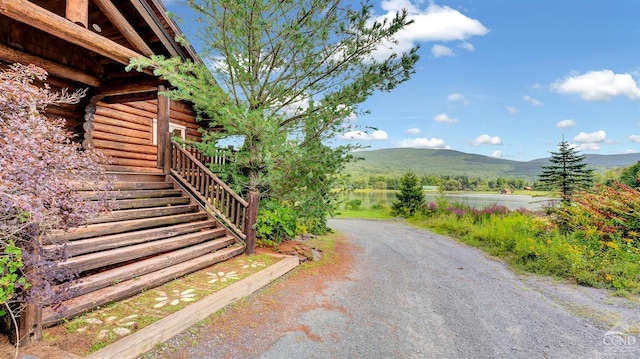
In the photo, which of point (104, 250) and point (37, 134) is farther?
point (104, 250)

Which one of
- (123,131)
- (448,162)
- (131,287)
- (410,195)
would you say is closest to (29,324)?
(131,287)

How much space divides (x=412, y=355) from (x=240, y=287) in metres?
2.49

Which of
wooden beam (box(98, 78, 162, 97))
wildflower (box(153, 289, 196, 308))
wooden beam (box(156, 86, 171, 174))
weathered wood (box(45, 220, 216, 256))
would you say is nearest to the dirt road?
wildflower (box(153, 289, 196, 308))

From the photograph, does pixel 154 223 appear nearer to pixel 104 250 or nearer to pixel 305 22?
pixel 104 250

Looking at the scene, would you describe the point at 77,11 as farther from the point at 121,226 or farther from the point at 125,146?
the point at 125,146

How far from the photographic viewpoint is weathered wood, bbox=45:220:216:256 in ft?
13.3

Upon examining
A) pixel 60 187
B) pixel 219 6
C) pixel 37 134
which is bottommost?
pixel 60 187

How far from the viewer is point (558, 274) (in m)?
6.07

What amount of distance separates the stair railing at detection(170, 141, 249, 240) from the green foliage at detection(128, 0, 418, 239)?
530mm

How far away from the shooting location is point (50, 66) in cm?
609

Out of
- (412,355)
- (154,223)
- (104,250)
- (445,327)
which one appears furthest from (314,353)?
(154,223)

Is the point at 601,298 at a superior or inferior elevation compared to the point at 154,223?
inferior

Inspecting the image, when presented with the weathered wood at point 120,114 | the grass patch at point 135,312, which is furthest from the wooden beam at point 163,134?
the grass patch at point 135,312

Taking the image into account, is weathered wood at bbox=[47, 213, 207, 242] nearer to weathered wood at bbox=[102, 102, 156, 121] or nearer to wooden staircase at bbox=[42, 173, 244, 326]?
wooden staircase at bbox=[42, 173, 244, 326]
